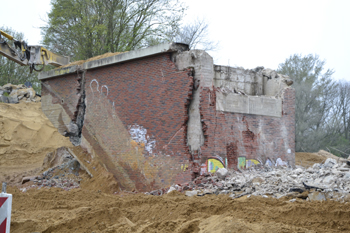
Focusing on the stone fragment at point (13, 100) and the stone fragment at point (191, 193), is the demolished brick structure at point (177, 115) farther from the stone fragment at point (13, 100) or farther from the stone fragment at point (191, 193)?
the stone fragment at point (13, 100)

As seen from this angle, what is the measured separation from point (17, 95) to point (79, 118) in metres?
8.41

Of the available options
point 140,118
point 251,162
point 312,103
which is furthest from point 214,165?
point 312,103

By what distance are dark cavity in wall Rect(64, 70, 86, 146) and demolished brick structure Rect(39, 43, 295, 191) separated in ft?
0.19

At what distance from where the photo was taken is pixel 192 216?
7031mm

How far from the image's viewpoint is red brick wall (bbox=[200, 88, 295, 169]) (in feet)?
36.4

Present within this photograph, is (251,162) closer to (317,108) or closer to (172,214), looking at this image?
(172,214)

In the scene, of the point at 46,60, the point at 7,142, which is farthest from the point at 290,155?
the point at 7,142

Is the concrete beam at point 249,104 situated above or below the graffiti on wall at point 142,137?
above

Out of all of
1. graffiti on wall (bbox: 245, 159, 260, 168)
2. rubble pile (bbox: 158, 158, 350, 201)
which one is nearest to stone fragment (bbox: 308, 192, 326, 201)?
rubble pile (bbox: 158, 158, 350, 201)

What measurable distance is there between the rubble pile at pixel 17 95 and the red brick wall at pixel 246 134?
13.5 metres

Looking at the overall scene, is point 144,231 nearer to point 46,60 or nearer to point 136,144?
point 136,144

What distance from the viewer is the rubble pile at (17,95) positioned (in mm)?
20267

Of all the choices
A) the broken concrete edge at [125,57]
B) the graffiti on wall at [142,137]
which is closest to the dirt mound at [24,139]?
the broken concrete edge at [125,57]

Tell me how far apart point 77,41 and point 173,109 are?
16.0 meters
